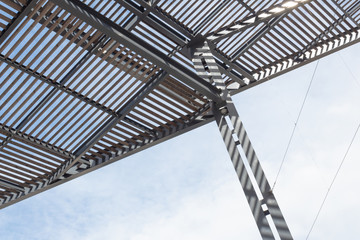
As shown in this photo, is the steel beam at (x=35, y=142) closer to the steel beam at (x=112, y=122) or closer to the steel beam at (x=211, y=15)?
the steel beam at (x=112, y=122)

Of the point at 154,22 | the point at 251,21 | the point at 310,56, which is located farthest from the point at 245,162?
the point at 310,56

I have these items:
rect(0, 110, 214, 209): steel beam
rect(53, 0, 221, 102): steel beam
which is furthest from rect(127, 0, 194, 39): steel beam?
rect(0, 110, 214, 209): steel beam

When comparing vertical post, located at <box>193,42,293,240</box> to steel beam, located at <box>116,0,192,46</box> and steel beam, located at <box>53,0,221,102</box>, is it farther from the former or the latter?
steel beam, located at <box>116,0,192,46</box>

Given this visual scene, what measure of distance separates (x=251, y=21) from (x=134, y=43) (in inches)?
116

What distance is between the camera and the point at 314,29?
14055 mm

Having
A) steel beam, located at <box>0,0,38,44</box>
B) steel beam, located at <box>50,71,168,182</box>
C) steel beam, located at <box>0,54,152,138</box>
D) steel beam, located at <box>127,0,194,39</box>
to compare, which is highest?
steel beam, located at <box>127,0,194,39</box>

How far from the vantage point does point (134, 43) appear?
9.59 meters

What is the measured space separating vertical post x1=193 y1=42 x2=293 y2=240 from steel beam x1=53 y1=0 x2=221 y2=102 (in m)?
0.39

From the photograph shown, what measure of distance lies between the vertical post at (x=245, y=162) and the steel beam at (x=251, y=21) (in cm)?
35

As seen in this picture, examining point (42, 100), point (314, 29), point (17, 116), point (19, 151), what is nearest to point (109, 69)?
point (42, 100)

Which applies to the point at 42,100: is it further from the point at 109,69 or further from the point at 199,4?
the point at 199,4

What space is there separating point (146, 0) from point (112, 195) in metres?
16.5

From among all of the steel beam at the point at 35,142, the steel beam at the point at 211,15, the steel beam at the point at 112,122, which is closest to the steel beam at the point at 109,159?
the steel beam at the point at 112,122

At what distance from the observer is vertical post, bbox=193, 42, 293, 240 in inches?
359
